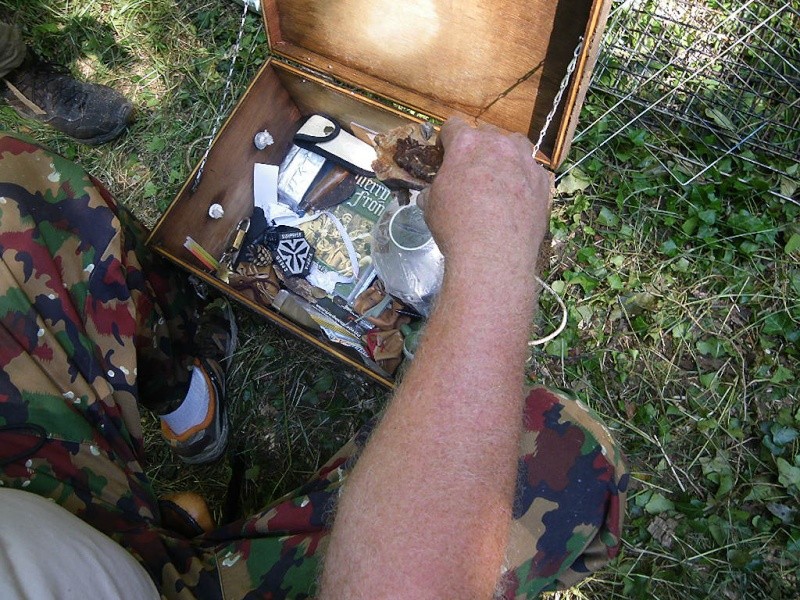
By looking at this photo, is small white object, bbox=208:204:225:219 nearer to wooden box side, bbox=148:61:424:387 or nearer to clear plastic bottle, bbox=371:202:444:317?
wooden box side, bbox=148:61:424:387

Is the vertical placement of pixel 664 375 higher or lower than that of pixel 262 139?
lower

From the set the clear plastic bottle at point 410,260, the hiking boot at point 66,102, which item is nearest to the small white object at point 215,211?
the clear plastic bottle at point 410,260

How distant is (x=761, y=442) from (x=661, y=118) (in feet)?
2.99

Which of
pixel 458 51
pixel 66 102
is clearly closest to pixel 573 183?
pixel 458 51

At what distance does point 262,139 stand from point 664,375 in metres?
1.22

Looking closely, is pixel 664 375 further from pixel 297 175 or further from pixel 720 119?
pixel 297 175

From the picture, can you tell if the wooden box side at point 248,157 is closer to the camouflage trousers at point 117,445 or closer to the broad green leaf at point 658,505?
the camouflage trousers at point 117,445

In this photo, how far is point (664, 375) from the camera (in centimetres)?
157

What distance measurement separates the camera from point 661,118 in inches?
67.6

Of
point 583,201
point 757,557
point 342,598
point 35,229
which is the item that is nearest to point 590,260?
point 583,201

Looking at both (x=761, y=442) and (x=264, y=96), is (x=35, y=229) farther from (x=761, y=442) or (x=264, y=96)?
(x=761, y=442)

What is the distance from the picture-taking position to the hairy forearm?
2.53 feet

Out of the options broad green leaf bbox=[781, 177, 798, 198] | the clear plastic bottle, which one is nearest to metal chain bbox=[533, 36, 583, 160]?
the clear plastic bottle

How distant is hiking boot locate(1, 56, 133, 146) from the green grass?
0.83 m
